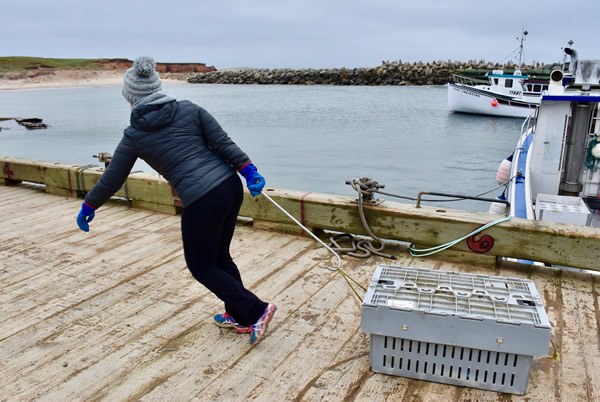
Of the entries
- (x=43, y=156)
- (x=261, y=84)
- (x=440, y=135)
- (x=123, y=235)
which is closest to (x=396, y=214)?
(x=123, y=235)

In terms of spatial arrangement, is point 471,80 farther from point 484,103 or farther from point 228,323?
point 228,323

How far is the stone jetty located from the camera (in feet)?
227

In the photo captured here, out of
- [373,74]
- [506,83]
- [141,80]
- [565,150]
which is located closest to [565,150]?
[565,150]

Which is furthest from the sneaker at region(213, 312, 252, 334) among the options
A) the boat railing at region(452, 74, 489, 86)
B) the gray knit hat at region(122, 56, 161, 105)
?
the boat railing at region(452, 74, 489, 86)

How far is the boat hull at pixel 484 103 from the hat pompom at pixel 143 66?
34.2m

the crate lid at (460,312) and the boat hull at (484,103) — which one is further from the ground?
the crate lid at (460,312)

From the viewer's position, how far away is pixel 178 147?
2.93 meters

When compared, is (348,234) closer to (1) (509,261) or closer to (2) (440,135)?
(1) (509,261)

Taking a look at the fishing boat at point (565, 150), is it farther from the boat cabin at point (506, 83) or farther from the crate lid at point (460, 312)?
the boat cabin at point (506, 83)

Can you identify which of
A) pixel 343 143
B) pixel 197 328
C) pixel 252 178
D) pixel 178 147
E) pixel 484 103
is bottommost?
pixel 343 143

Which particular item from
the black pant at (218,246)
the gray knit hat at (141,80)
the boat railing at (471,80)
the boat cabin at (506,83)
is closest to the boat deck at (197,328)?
the black pant at (218,246)

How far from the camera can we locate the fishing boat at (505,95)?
34188 millimetres

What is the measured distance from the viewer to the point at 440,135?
3028 centimetres

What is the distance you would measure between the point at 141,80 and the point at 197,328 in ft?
5.45
